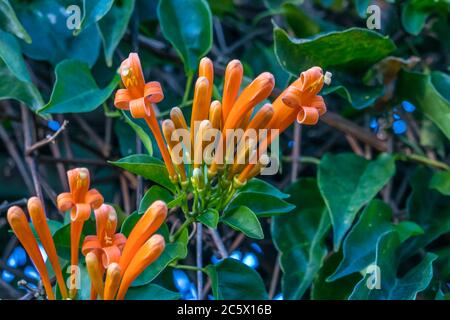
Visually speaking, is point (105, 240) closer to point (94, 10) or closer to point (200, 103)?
point (200, 103)

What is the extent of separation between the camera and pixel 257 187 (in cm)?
133

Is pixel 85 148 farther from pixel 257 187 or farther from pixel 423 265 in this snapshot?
pixel 423 265

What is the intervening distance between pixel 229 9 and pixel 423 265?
33.2 inches

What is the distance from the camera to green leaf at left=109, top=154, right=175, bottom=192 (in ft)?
3.91

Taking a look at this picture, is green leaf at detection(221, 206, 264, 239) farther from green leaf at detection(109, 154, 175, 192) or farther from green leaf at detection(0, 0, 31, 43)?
green leaf at detection(0, 0, 31, 43)

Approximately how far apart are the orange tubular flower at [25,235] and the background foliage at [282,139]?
0.13 metres

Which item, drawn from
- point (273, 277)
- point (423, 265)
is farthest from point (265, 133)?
point (273, 277)

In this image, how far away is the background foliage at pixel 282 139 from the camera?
1345 mm

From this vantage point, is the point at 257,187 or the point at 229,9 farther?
the point at 229,9

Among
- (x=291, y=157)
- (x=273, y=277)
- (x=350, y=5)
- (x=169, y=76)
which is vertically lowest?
(x=273, y=277)

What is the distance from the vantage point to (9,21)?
1397mm

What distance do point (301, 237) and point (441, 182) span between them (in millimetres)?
301

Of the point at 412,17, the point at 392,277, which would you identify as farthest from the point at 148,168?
the point at 412,17

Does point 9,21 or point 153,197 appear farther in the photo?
point 9,21
